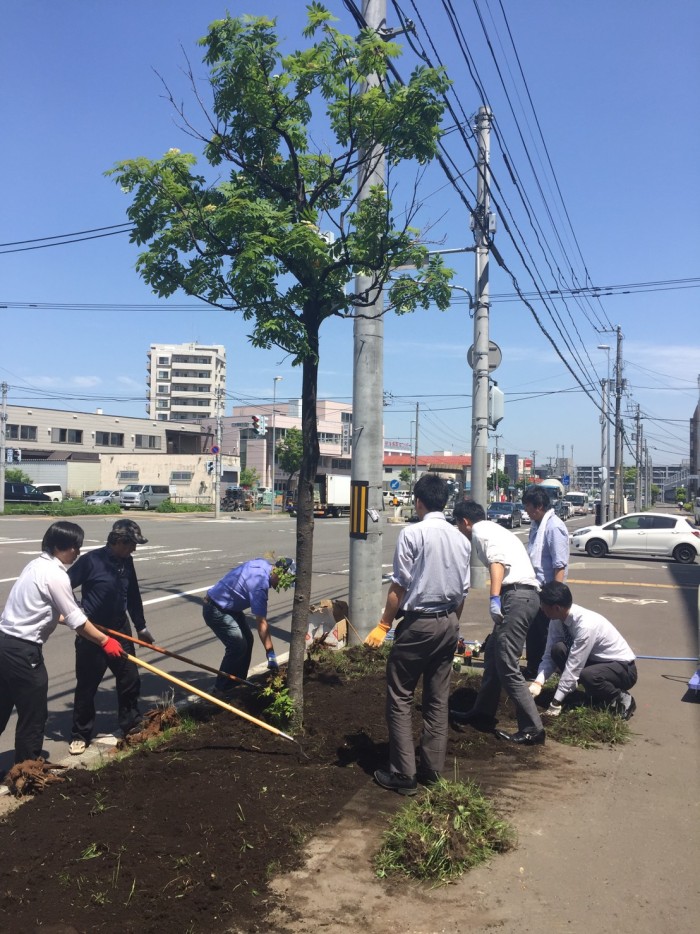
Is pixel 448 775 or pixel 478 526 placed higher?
pixel 478 526

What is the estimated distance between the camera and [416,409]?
71438 mm

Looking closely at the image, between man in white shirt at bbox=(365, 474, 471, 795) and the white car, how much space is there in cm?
2159

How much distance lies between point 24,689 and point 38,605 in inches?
20.0

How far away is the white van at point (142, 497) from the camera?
54844 millimetres

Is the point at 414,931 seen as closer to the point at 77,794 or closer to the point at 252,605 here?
the point at 77,794

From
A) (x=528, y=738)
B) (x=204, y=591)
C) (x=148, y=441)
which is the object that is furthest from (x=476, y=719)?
(x=148, y=441)

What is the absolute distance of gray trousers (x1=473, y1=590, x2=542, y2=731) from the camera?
554 centimetres

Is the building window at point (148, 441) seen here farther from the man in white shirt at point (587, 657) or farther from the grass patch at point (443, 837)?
the grass patch at point (443, 837)

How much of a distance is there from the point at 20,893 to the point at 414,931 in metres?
1.71

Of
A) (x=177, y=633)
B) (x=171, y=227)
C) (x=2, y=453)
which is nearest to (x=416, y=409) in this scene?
(x=2, y=453)

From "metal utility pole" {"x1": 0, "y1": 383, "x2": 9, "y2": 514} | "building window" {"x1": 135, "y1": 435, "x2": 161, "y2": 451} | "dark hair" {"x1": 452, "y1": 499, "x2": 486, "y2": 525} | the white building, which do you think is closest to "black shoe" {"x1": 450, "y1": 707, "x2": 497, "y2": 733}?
"dark hair" {"x1": 452, "y1": 499, "x2": 486, "y2": 525}

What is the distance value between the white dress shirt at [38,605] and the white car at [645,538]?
74.4 ft

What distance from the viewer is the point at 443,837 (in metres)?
3.72

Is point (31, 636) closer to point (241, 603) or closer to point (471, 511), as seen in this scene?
point (241, 603)
